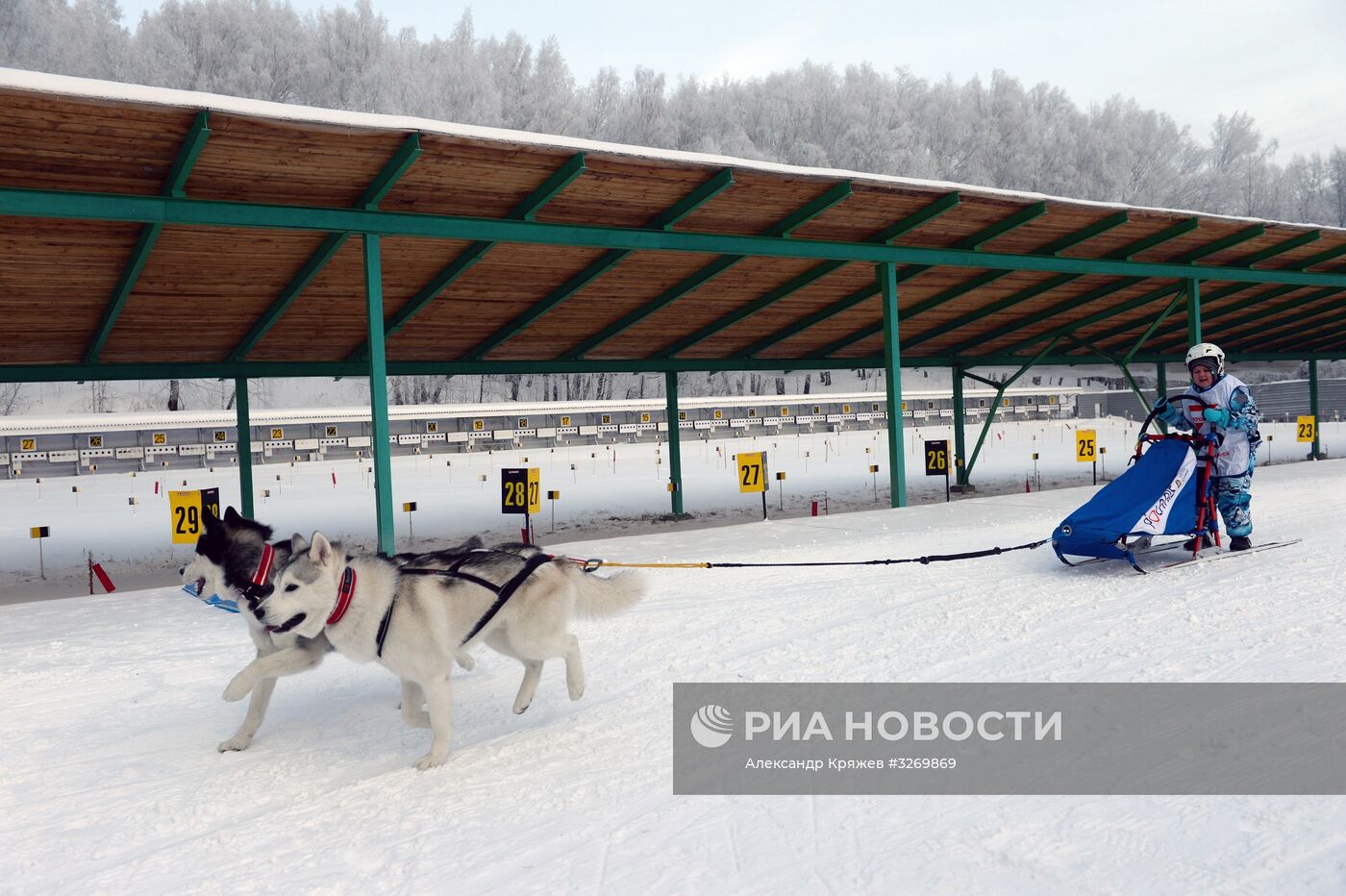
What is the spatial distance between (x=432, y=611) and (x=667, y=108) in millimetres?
89444

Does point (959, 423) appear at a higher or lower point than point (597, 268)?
lower

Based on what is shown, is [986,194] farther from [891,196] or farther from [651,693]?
[651,693]

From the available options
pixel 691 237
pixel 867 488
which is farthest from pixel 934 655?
pixel 867 488

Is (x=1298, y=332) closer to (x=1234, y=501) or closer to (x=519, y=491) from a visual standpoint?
(x=1234, y=501)

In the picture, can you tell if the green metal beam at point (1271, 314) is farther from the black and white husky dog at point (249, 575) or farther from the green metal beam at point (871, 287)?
the black and white husky dog at point (249, 575)

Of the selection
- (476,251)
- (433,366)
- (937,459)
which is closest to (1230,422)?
(476,251)

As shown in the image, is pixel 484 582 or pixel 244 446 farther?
pixel 244 446

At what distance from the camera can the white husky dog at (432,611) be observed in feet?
A: 15.2

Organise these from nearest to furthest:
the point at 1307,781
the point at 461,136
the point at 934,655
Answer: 1. the point at 1307,781
2. the point at 934,655
3. the point at 461,136

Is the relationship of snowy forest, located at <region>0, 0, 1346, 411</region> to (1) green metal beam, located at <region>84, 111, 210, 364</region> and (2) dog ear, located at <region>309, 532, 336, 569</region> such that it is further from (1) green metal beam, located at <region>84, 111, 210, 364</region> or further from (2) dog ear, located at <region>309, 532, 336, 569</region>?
(2) dog ear, located at <region>309, 532, 336, 569</region>

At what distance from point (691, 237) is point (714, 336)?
6301 mm

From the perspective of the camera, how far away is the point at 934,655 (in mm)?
6285

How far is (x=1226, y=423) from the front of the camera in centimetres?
912

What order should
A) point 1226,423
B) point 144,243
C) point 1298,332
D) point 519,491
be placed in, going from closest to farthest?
point 1226,423
point 144,243
point 519,491
point 1298,332
